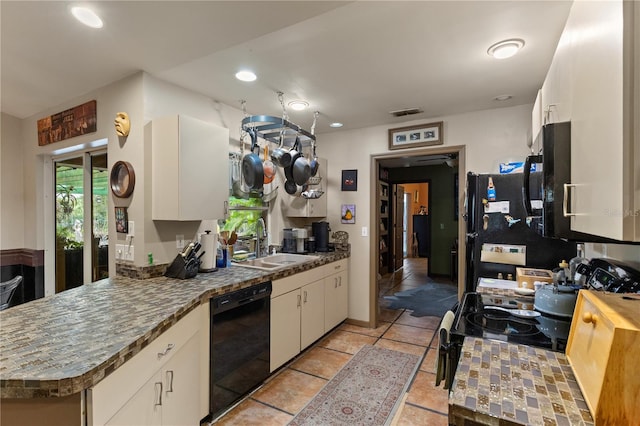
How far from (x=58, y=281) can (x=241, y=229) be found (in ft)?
6.96

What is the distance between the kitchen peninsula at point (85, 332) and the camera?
958 millimetres

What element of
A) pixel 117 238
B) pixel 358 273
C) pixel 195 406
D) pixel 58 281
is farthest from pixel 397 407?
pixel 58 281

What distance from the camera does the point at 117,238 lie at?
2.44m

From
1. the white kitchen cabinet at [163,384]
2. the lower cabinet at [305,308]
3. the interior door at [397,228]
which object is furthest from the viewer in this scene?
the interior door at [397,228]

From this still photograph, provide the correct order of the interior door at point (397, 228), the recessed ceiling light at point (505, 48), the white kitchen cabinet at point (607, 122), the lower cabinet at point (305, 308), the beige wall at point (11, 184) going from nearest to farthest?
1. the white kitchen cabinet at point (607, 122)
2. the recessed ceiling light at point (505, 48)
3. the lower cabinet at point (305, 308)
4. the beige wall at point (11, 184)
5. the interior door at point (397, 228)

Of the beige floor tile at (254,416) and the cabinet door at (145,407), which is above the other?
the cabinet door at (145,407)

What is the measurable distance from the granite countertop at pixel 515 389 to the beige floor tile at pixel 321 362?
186 centimetres

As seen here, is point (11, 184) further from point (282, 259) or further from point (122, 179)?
point (282, 259)

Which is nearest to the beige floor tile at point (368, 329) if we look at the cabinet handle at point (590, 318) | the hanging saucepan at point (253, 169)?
the hanging saucepan at point (253, 169)

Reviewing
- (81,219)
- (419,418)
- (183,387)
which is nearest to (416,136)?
(419,418)

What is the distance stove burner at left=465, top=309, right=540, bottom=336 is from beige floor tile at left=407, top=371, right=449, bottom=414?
1070 millimetres

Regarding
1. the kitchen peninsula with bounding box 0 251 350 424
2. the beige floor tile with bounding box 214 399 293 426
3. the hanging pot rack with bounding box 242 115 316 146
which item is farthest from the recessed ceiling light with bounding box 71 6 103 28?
the beige floor tile with bounding box 214 399 293 426

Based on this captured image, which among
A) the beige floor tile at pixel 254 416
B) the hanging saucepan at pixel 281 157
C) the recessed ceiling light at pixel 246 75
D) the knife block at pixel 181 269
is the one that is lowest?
the beige floor tile at pixel 254 416

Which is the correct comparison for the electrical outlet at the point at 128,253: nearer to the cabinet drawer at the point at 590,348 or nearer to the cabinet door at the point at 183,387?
the cabinet door at the point at 183,387
